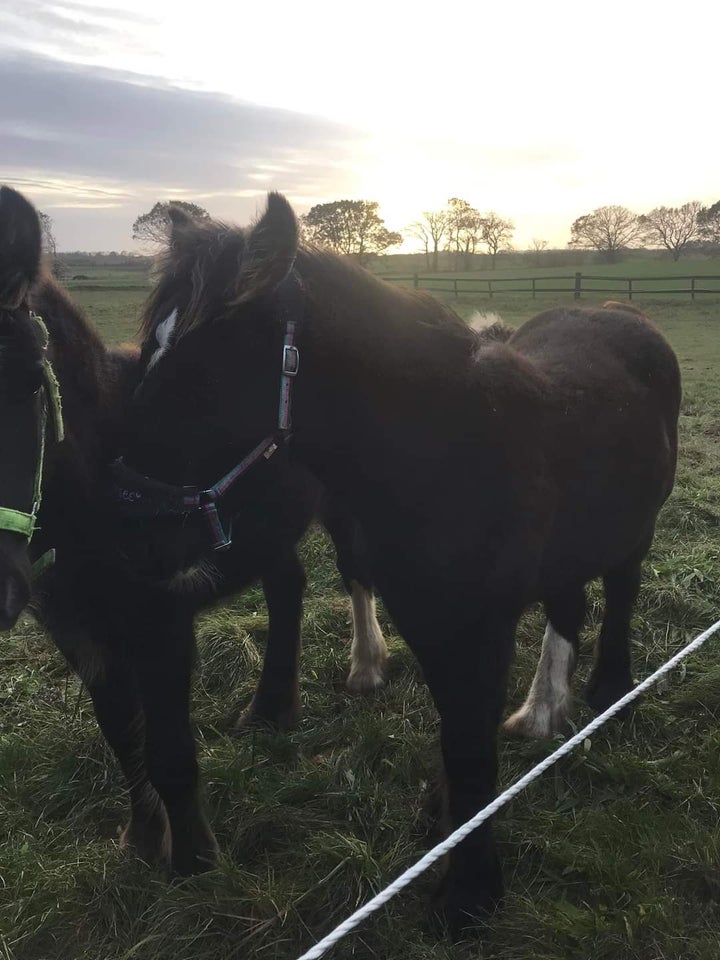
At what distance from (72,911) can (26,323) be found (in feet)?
6.69

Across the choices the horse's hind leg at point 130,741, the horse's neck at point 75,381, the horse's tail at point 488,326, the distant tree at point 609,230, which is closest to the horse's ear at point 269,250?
the horse's neck at point 75,381

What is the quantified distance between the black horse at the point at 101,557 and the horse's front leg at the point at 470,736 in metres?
0.82

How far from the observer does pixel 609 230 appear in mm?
45906

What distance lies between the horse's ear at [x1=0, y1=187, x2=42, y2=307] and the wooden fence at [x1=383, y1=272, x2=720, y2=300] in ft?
89.5

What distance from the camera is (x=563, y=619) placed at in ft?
10.4

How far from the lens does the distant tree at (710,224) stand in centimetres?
4451

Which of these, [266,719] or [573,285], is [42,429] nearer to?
[266,719]

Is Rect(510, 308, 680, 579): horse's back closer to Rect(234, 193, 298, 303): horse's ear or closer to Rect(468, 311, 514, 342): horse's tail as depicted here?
Rect(468, 311, 514, 342): horse's tail

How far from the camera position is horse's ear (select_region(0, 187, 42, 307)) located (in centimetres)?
158

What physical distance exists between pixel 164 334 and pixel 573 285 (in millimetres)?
32430

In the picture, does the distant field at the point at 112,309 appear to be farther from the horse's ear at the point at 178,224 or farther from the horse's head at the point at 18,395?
the horse's head at the point at 18,395

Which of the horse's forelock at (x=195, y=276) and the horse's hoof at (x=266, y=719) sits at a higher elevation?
the horse's forelock at (x=195, y=276)

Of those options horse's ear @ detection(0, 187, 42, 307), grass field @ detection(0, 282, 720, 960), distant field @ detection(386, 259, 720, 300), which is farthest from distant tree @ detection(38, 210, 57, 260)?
distant field @ detection(386, 259, 720, 300)

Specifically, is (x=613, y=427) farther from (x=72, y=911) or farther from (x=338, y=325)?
(x=72, y=911)
